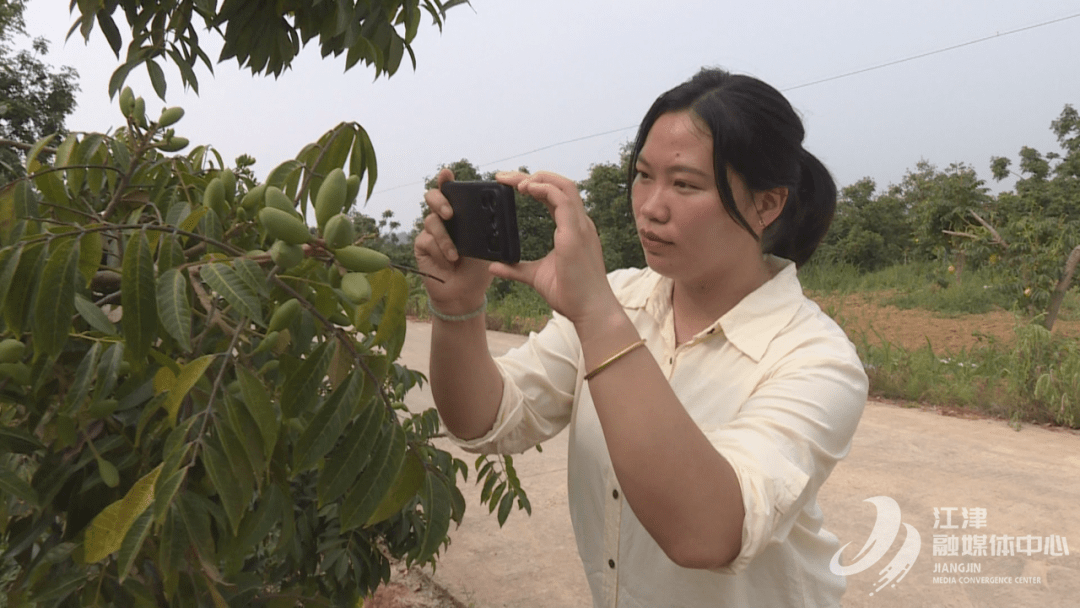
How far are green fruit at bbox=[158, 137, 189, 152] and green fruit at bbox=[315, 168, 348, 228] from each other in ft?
2.01

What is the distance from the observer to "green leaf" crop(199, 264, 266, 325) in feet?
2.20

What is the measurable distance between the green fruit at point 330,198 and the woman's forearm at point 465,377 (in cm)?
47

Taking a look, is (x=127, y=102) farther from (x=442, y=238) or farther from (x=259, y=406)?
(x=259, y=406)

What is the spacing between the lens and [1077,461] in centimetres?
454

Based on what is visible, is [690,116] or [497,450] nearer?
[690,116]

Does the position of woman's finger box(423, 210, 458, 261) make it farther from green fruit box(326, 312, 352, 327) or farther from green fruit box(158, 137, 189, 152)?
green fruit box(158, 137, 189, 152)

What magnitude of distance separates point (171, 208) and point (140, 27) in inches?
30.6

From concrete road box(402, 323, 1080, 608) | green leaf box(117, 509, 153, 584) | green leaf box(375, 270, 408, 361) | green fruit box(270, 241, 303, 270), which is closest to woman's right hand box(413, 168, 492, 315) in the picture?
green leaf box(375, 270, 408, 361)

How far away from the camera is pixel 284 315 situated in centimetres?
78

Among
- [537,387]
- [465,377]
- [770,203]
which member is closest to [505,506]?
[537,387]

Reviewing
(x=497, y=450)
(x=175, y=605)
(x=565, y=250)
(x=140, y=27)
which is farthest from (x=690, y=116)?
(x=140, y=27)

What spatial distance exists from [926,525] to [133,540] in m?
3.88

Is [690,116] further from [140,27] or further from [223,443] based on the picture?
[140,27]

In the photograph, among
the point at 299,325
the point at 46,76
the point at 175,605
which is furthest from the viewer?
the point at 46,76
